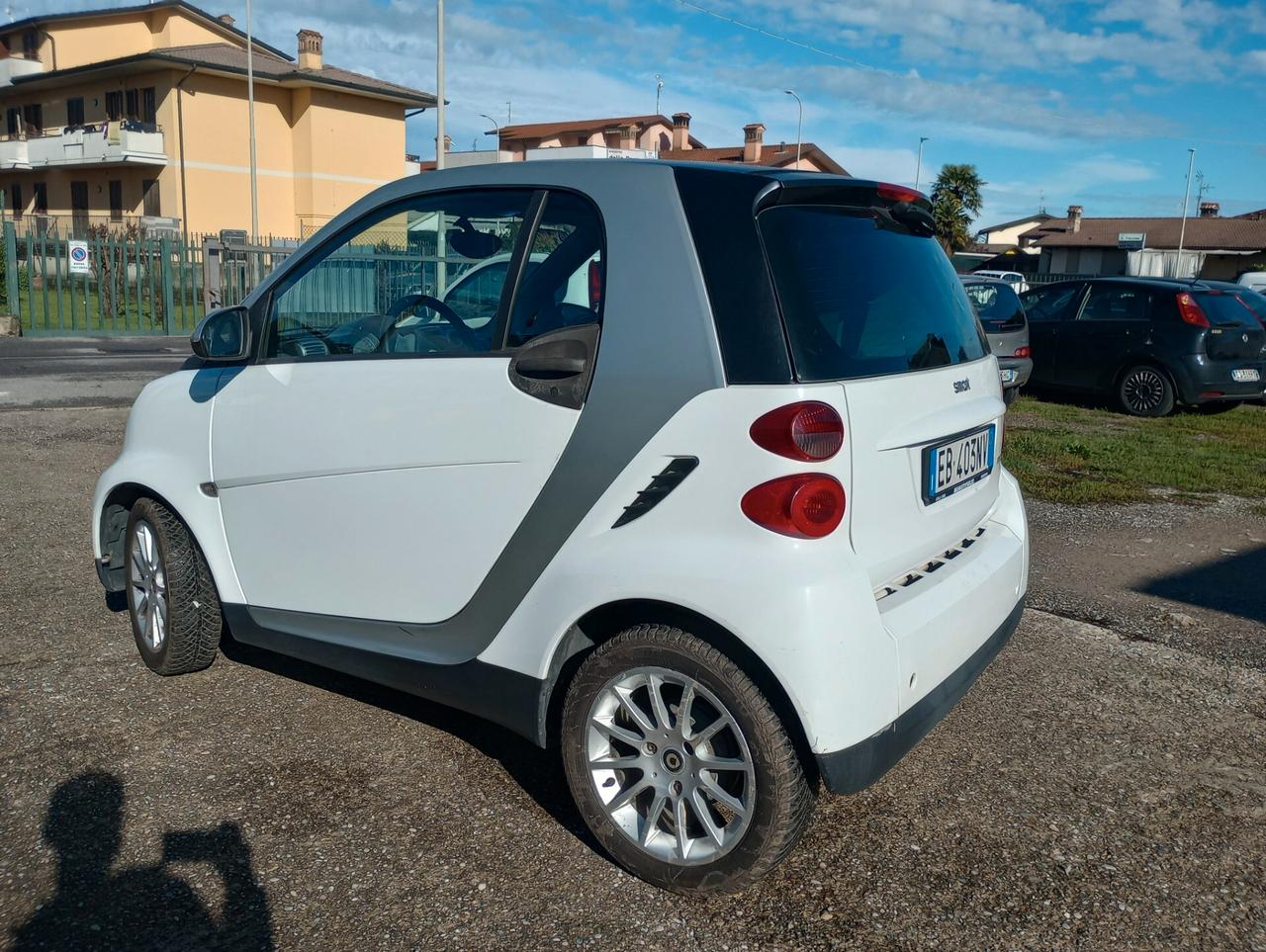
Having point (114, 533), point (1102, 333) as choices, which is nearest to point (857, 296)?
point (114, 533)

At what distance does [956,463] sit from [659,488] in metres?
0.99

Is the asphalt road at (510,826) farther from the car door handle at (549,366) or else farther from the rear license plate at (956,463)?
the car door handle at (549,366)

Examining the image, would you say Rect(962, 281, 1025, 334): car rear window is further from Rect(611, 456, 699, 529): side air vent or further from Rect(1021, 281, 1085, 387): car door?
Rect(611, 456, 699, 529): side air vent

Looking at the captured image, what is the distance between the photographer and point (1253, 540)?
6914 millimetres

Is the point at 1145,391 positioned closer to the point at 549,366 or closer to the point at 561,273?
the point at 561,273

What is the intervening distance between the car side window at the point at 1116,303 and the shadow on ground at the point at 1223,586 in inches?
283

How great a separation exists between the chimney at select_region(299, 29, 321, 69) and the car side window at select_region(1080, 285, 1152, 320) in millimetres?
36679

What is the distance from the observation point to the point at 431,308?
3.40 meters

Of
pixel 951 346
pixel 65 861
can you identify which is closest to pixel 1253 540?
pixel 951 346

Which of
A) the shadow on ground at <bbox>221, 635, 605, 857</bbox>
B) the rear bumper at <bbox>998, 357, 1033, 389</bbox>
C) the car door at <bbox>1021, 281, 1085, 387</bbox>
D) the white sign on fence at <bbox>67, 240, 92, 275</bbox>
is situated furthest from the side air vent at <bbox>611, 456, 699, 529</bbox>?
the white sign on fence at <bbox>67, 240, 92, 275</bbox>

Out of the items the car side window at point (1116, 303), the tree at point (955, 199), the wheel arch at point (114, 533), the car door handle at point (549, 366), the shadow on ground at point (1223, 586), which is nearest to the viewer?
the car door handle at point (549, 366)

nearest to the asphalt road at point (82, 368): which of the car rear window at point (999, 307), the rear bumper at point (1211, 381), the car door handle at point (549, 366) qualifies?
the car door handle at point (549, 366)

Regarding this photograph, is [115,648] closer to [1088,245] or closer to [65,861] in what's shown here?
[65,861]

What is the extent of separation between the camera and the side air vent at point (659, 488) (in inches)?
106
